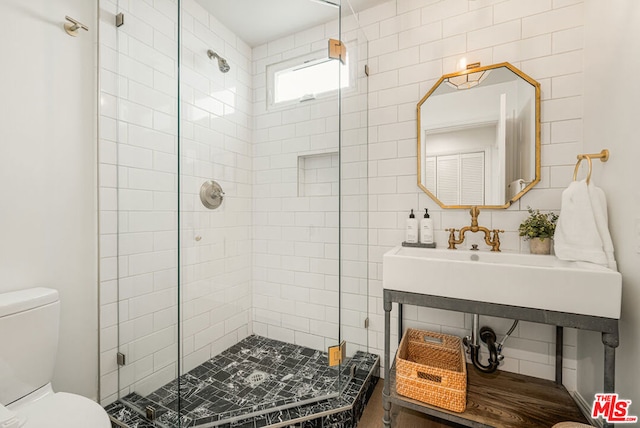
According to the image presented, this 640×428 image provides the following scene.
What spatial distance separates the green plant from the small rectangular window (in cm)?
135

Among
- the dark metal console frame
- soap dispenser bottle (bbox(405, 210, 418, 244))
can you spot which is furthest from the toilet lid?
soap dispenser bottle (bbox(405, 210, 418, 244))

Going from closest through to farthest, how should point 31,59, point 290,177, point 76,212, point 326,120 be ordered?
point 31,59
point 76,212
point 326,120
point 290,177

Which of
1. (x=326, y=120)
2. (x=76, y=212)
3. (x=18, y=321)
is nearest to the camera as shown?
(x=18, y=321)

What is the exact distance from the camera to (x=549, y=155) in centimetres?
156

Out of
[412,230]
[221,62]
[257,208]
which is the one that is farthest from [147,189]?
[412,230]

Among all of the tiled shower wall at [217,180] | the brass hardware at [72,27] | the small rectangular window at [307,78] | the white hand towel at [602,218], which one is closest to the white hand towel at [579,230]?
the white hand towel at [602,218]

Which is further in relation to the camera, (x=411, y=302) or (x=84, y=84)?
(x=84, y=84)

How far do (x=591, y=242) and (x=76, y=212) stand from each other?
8.29ft

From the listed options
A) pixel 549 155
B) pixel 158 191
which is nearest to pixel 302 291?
pixel 158 191

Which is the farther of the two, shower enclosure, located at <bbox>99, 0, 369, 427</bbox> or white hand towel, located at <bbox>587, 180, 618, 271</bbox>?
shower enclosure, located at <bbox>99, 0, 369, 427</bbox>

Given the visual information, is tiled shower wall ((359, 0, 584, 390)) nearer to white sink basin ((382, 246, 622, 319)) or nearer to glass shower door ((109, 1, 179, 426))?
white sink basin ((382, 246, 622, 319))

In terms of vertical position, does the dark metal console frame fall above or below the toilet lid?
above

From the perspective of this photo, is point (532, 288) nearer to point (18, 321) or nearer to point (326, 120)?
point (326, 120)

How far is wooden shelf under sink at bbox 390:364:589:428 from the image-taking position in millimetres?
1295
